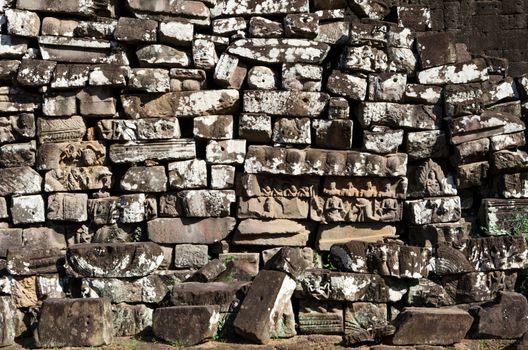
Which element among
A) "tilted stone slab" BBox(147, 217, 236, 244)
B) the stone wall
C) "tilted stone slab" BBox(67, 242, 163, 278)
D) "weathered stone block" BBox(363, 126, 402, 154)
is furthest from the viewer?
the stone wall

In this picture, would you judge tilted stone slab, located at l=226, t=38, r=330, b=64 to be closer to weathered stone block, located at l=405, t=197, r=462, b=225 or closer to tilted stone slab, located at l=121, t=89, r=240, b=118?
tilted stone slab, located at l=121, t=89, r=240, b=118

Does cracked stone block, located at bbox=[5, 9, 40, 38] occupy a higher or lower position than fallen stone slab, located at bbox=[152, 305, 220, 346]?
higher

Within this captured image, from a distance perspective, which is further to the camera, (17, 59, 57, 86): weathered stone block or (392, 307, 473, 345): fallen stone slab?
(17, 59, 57, 86): weathered stone block

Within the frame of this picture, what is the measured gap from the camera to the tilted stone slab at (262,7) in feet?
37.2

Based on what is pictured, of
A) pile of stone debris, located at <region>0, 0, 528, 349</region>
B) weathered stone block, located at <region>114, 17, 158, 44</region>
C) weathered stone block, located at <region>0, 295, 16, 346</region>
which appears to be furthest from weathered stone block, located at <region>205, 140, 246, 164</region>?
weathered stone block, located at <region>0, 295, 16, 346</region>

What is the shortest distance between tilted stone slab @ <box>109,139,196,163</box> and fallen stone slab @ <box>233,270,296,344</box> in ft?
7.20

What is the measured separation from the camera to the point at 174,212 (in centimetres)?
1145

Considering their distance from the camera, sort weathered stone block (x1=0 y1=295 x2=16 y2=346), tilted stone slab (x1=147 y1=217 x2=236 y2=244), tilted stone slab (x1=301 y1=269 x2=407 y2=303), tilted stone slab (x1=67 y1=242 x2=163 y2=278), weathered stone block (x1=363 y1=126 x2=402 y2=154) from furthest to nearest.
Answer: tilted stone slab (x1=147 y1=217 x2=236 y2=244) → weathered stone block (x1=363 y1=126 x2=402 y2=154) → tilted stone slab (x1=67 y1=242 x2=163 y2=278) → tilted stone slab (x1=301 y1=269 x2=407 y2=303) → weathered stone block (x1=0 y1=295 x2=16 y2=346)

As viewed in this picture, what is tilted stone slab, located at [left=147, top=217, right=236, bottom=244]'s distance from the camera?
11.4 metres

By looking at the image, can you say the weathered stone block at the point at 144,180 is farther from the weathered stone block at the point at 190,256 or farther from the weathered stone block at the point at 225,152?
the weathered stone block at the point at 190,256

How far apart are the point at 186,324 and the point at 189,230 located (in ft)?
7.04

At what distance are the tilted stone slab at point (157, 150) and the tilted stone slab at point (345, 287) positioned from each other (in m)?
2.36

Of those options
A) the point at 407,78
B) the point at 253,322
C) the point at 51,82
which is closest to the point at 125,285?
the point at 253,322

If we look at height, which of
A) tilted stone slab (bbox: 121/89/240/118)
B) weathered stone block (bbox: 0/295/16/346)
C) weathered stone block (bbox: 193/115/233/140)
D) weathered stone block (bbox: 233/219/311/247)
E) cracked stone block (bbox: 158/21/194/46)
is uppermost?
cracked stone block (bbox: 158/21/194/46)
